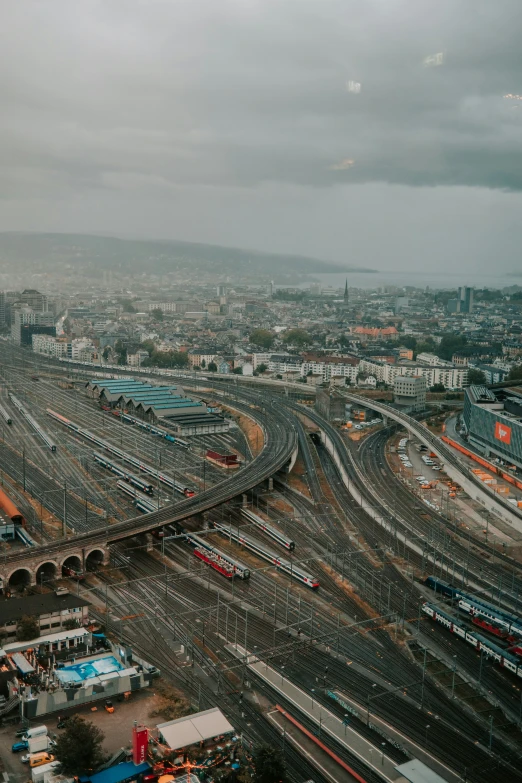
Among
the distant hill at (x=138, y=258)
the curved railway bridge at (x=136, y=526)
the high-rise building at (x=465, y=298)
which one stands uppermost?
the distant hill at (x=138, y=258)

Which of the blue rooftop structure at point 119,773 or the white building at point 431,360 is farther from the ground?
the white building at point 431,360

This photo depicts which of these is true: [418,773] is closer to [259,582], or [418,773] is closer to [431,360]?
[259,582]

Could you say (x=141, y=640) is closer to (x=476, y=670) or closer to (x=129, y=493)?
(x=476, y=670)

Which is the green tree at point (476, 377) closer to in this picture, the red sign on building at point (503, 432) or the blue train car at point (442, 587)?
the red sign on building at point (503, 432)

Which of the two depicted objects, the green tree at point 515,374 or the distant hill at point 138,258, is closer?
the green tree at point 515,374

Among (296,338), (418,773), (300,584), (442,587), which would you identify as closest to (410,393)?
(442,587)

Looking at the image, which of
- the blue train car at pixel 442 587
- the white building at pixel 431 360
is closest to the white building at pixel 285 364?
the white building at pixel 431 360
